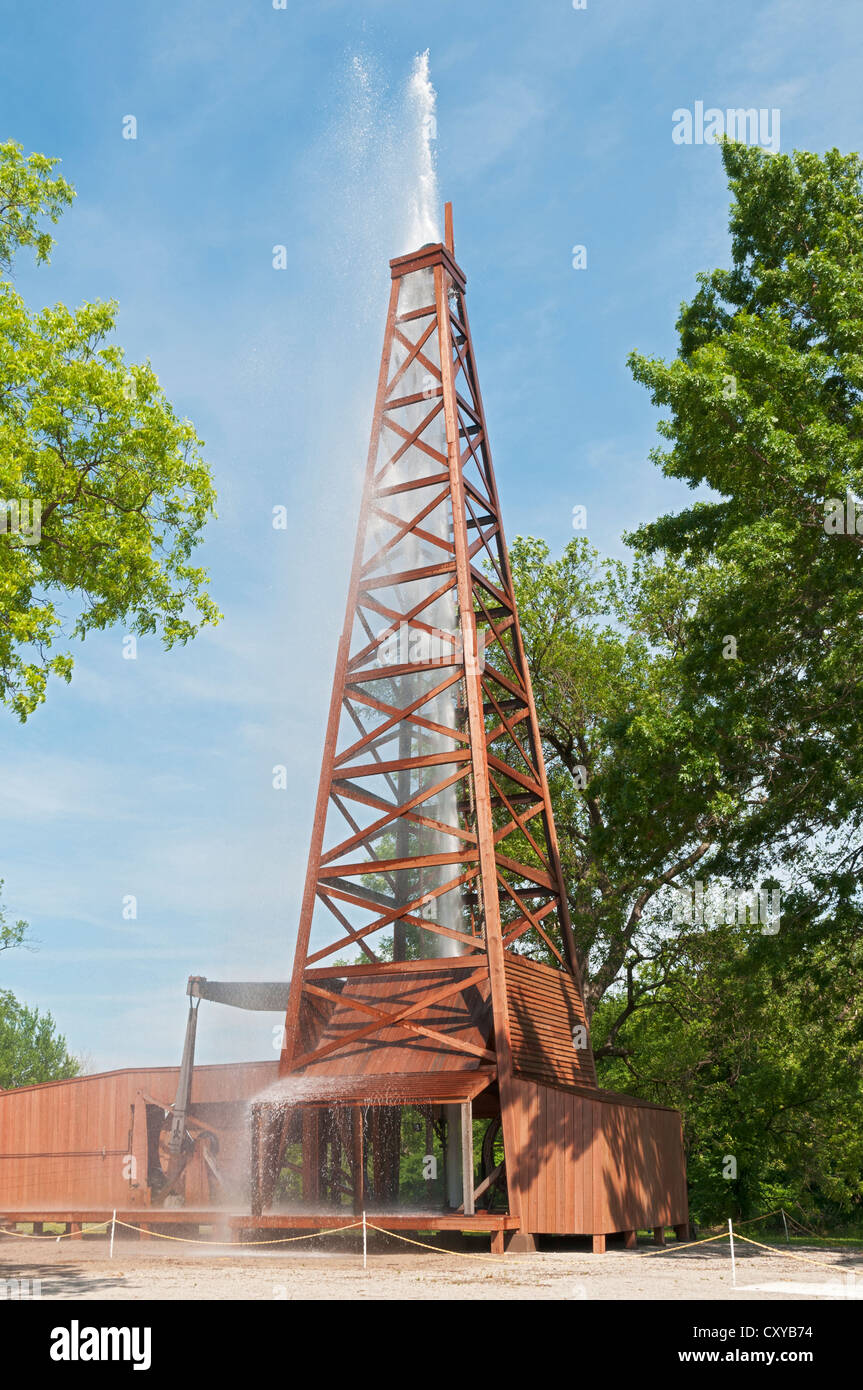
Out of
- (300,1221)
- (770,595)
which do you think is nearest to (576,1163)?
(300,1221)

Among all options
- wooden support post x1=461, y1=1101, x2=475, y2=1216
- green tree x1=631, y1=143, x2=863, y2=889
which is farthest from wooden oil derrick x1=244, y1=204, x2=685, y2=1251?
green tree x1=631, y1=143, x2=863, y2=889

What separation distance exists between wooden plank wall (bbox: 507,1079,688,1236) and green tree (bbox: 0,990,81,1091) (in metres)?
62.9

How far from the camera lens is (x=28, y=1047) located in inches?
3091

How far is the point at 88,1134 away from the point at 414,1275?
1688 centimetres

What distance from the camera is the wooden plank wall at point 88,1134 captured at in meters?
27.3

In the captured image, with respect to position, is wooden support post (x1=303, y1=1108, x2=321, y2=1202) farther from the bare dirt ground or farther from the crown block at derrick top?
the crown block at derrick top

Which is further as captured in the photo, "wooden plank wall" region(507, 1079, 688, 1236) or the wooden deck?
"wooden plank wall" region(507, 1079, 688, 1236)

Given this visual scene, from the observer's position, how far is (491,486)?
2706cm

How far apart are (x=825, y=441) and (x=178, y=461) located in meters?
10.1

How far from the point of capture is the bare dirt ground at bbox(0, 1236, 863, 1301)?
12.0 meters

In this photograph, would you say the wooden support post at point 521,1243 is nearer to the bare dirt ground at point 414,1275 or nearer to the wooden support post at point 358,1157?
the bare dirt ground at point 414,1275

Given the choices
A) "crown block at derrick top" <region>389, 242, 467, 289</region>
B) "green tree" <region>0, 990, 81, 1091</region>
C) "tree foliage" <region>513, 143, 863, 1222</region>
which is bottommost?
"green tree" <region>0, 990, 81, 1091</region>

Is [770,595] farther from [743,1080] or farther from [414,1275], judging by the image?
[743,1080]
